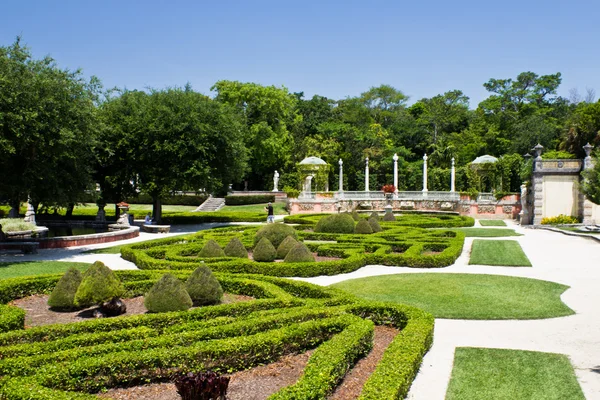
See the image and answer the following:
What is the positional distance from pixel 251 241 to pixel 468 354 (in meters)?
14.1

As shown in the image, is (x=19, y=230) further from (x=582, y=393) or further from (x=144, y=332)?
(x=582, y=393)

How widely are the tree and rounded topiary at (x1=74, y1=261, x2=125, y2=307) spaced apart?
10.1 metres

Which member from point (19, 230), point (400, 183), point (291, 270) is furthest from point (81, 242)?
point (400, 183)

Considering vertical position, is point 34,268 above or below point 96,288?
below

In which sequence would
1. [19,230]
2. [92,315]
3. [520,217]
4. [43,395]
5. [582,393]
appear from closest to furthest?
[43,395]
[582,393]
[92,315]
[19,230]
[520,217]

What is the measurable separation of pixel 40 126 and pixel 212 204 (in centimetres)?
3531

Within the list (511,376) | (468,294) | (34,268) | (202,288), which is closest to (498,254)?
(468,294)

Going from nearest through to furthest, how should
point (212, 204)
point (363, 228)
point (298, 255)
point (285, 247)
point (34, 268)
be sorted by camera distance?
point (298, 255) → point (34, 268) → point (285, 247) → point (363, 228) → point (212, 204)

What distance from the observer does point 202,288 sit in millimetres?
11227

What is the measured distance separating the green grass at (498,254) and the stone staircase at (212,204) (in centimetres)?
3349

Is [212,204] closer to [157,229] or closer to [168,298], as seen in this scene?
[157,229]

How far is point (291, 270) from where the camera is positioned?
51.6 feet

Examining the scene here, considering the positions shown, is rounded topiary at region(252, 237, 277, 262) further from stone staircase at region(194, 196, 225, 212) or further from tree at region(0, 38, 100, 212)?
stone staircase at region(194, 196, 225, 212)

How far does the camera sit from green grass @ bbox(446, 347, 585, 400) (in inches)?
270
